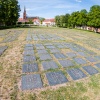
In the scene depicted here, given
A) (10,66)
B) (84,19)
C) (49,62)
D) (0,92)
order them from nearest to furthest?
(0,92) → (10,66) → (49,62) → (84,19)

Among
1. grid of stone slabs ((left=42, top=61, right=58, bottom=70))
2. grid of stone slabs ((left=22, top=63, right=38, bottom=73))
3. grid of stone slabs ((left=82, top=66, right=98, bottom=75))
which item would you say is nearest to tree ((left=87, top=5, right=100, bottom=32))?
grid of stone slabs ((left=82, top=66, right=98, bottom=75))

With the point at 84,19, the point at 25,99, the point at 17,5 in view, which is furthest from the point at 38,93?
the point at 17,5

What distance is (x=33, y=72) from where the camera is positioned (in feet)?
16.5

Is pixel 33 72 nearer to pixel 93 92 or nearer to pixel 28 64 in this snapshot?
pixel 28 64

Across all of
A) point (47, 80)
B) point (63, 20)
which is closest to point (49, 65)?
point (47, 80)

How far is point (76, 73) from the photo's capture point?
5.19 m

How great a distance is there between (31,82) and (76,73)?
Answer: 6.26 ft

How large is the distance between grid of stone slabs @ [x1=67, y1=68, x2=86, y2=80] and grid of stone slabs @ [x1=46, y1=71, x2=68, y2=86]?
37cm

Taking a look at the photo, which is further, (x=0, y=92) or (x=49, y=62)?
(x=49, y=62)

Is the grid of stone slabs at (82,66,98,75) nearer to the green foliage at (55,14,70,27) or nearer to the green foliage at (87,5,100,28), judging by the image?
the green foliage at (87,5,100,28)

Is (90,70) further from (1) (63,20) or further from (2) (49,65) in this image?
(1) (63,20)

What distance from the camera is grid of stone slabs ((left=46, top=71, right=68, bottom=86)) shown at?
4.41 meters

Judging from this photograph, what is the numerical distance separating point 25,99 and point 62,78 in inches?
66.5

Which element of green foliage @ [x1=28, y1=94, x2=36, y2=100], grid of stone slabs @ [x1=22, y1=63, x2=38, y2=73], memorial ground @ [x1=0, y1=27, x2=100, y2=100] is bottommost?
green foliage @ [x1=28, y1=94, x2=36, y2=100]
